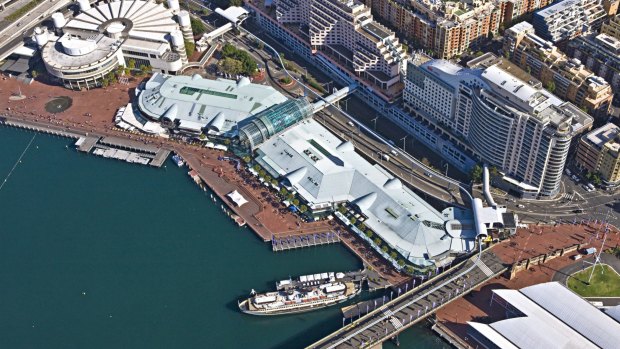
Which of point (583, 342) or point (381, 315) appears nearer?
point (583, 342)

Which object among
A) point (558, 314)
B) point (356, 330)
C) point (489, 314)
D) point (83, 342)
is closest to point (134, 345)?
point (83, 342)

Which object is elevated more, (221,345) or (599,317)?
(599,317)

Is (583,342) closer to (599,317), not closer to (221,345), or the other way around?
(599,317)

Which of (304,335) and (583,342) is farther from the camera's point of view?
(304,335)

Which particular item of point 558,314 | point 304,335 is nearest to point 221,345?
point 304,335

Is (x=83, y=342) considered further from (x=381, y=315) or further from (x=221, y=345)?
(x=381, y=315)

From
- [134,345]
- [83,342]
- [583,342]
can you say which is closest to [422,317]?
[583,342]

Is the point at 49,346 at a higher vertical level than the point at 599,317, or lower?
lower

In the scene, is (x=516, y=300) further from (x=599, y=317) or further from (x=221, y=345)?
(x=221, y=345)
